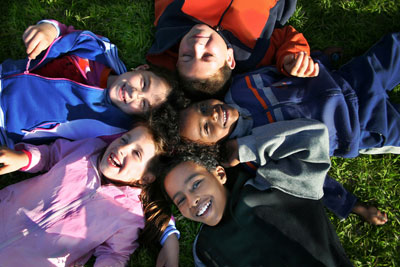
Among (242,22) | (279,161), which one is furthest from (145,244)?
(242,22)

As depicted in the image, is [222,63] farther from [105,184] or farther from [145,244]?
[145,244]

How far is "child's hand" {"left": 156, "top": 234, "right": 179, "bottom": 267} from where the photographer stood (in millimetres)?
2518

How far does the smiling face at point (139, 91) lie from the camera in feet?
7.97

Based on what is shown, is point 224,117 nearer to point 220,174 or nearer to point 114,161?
point 220,174

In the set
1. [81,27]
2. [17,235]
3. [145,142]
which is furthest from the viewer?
[81,27]

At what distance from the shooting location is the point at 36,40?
240 cm

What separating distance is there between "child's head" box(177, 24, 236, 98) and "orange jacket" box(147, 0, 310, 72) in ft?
0.74

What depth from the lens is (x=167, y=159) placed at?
2609mm

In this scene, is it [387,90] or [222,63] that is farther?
[387,90]

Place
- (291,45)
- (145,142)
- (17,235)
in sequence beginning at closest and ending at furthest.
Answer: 1. (17,235)
2. (145,142)
3. (291,45)

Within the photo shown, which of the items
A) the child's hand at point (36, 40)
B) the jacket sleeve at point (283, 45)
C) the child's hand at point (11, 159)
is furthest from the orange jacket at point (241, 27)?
the child's hand at point (11, 159)

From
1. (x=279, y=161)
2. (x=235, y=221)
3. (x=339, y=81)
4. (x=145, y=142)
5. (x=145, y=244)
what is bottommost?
(x=145, y=244)

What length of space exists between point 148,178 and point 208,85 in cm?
95

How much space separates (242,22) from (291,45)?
1.58ft
